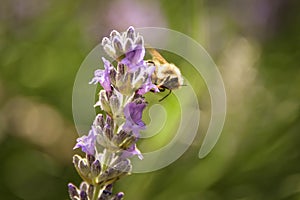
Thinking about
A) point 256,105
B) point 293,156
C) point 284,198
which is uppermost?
point 256,105

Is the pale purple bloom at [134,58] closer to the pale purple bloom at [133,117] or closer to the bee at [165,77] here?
the pale purple bloom at [133,117]

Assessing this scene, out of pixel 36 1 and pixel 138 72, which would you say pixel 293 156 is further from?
pixel 138 72

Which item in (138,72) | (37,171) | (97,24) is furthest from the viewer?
(97,24)

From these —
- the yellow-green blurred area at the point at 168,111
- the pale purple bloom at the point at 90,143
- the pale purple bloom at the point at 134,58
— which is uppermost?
the yellow-green blurred area at the point at 168,111

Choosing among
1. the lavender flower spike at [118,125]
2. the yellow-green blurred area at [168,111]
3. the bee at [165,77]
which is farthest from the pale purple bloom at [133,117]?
the yellow-green blurred area at [168,111]

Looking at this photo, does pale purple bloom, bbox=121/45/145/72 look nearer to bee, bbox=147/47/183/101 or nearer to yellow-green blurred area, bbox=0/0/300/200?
bee, bbox=147/47/183/101

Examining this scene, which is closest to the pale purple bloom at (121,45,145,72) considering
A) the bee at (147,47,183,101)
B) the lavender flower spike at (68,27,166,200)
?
the lavender flower spike at (68,27,166,200)

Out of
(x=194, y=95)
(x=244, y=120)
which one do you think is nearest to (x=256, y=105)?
(x=244, y=120)
